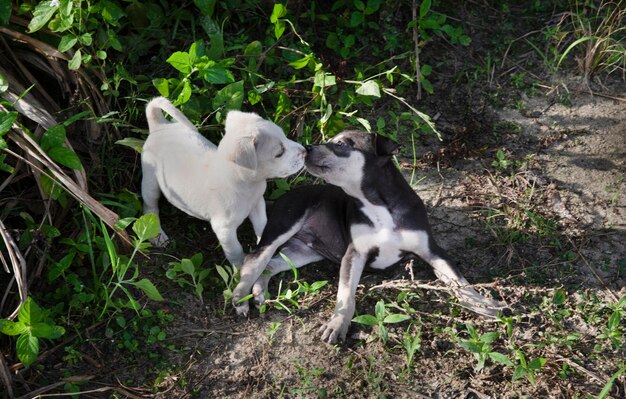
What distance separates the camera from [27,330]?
3.97 metres

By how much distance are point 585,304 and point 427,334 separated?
1.05 meters

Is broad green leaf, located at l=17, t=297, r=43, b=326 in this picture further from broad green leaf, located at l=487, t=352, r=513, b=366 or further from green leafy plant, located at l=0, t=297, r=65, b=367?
broad green leaf, located at l=487, t=352, r=513, b=366

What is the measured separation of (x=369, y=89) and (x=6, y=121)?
2.37m

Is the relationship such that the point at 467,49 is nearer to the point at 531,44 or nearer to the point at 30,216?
the point at 531,44

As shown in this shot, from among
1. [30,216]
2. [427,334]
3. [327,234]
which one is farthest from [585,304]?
[30,216]

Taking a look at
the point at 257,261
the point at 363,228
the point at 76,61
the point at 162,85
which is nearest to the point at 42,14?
the point at 76,61

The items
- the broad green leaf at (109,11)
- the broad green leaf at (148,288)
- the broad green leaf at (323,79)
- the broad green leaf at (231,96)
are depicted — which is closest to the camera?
the broad green leaf at (148,288)

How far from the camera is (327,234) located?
5.02 metres

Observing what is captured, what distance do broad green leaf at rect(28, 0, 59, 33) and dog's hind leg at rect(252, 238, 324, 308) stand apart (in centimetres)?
211

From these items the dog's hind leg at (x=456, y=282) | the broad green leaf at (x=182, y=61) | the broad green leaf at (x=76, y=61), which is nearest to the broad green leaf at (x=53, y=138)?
the broad green leaf at (x=76, y=61)

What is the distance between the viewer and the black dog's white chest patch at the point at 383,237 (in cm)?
467

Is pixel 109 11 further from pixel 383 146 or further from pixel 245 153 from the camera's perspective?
pixel 383 146

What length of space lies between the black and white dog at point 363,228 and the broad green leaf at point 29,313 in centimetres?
118

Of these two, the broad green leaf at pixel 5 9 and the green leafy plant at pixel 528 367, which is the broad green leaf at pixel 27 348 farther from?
the green leafy plant at pixel 528 367
